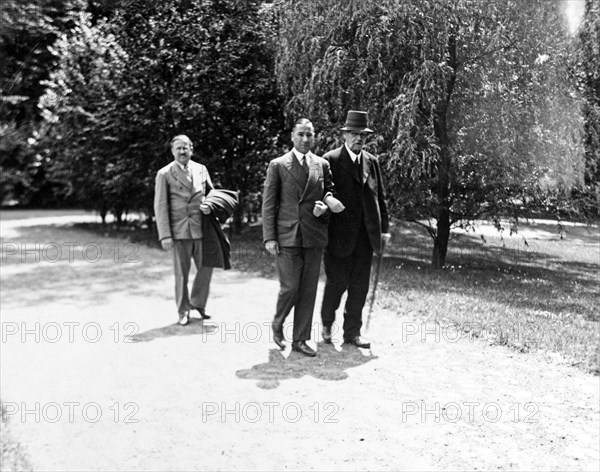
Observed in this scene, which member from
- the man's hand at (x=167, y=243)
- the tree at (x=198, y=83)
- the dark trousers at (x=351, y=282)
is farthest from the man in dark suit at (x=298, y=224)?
the tree at (x=198, y=83)

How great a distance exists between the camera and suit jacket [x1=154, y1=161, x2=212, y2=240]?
7285 millimetres

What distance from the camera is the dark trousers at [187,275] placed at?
288 inches

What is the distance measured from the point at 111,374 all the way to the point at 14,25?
5.16 metres

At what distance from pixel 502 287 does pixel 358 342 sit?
4330 mm

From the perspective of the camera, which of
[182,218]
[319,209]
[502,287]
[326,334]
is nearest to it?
[319,209]

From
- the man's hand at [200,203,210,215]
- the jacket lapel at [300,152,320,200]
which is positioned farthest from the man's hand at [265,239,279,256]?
the man's hand at [200,203,210,215]

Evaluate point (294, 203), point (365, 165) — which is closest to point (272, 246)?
point (294, 203)

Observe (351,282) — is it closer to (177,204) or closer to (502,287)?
(177,204)

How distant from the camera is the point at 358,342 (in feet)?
20.7

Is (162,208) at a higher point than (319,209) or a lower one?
lower

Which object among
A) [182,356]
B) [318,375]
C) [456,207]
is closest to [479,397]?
[318,375]

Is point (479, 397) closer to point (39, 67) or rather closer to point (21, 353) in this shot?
point (21, 353)

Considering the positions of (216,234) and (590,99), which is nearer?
(216,234)

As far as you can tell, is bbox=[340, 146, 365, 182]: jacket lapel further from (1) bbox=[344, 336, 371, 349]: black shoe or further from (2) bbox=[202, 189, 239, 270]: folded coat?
(2) bbox=[202, 189, 239, 270]: folded coat
